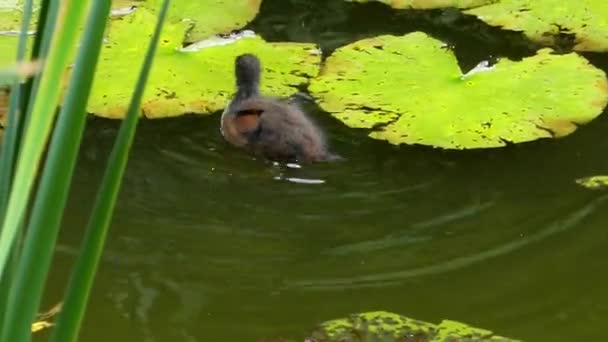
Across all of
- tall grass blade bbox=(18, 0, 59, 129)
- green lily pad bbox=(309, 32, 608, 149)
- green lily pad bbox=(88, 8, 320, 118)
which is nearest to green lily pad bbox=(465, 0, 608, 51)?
green lily pad bbox=(309, 32, 608, 149)

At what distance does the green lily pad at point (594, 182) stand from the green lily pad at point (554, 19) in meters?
0.91

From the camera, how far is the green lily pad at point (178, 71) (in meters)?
3.64

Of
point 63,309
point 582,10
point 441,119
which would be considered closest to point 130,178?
point 441,119

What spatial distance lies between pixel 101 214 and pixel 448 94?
2.80 meters

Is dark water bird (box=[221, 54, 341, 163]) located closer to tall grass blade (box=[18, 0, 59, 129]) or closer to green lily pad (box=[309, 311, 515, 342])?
green lily pad (box=[309, 311, 515, 342])

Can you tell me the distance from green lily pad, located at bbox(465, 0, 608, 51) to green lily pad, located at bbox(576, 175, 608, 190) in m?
0.91

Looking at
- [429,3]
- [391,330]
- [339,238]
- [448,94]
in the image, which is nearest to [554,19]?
[429,3]

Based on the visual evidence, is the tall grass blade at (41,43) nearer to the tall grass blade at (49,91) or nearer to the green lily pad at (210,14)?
the tall grass blade at (49,91)

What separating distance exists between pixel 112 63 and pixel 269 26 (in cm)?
92

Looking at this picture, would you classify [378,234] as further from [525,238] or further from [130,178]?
[130,178]

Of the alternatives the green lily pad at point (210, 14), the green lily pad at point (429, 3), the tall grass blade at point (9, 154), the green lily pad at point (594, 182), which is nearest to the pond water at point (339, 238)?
the green lily pad at point (594, 182)

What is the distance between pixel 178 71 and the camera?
3.83 metres

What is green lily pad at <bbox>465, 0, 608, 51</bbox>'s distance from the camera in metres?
4.14

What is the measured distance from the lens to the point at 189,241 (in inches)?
120
